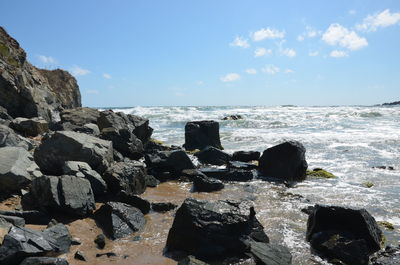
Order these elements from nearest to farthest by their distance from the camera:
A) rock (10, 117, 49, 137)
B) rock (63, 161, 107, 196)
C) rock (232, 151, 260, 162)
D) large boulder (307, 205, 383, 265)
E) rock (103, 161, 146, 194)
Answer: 1. large boulder (307, 205, 383, 265)
2. rock (63, 161, 107, 196)
3. rock (103, 161, 146, 194)
4. rock (10, 117, 49, 137)
5. rock (232, 151, 260, 162)

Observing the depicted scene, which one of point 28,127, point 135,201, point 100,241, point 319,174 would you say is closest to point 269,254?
point 100,241

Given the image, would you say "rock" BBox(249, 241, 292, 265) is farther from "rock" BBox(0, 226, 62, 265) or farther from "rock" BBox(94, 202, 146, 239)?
"rock" BBox(0, 226, 62, 265)

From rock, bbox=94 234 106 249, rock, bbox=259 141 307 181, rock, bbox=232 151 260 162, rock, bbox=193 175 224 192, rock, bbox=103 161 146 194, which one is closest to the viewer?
rock, bbox=94 234 106 249

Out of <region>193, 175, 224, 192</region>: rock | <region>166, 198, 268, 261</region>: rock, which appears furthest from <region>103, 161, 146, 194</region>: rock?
<region>166, 198, 268, 261</region>: rock

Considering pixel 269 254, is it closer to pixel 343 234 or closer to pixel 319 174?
pixel 343 234

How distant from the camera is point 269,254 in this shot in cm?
561

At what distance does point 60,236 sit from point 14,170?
2632 mm

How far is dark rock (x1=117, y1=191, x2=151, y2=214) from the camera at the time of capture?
26.1 feet

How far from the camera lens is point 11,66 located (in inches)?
757

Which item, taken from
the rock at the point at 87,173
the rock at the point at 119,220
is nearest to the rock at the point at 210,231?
the rock at the point at 119,220

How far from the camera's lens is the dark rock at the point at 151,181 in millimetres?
10711

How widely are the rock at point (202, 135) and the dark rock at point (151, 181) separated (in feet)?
27.2

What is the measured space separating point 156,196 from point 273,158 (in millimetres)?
5246

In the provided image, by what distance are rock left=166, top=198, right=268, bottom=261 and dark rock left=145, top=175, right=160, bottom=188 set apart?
15.1 ft
